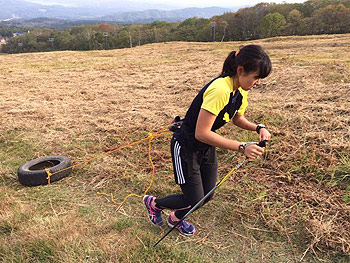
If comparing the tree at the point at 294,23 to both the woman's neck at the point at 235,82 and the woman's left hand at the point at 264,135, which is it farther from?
the woman's neck at the point at 235,82

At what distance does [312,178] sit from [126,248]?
2.64 metres

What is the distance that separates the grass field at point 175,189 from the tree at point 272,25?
40.7m

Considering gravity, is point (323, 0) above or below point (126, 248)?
above

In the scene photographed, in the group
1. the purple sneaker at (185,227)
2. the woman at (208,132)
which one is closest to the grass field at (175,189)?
the purple sneaker at (185,227)

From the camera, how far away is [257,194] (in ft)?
11.3

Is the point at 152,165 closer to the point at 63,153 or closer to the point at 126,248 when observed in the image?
the point at 126,248

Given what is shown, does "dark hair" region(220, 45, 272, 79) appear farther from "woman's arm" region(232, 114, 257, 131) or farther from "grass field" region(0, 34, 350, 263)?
"grass field" region(0, 34, 350, 263)

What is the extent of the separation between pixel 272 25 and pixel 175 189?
154 feet

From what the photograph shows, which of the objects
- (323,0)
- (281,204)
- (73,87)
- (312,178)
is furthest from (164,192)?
(323,0)

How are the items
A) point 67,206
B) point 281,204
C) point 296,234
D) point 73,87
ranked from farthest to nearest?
point 73,87 → point 67,206 → point 281,204 → point 296,234

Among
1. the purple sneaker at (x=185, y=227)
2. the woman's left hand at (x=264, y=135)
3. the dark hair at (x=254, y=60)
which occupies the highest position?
the dark hair at (x=254, y=60)

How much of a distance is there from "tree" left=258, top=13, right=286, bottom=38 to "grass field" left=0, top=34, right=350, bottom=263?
4066 cm

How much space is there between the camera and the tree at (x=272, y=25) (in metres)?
43.3

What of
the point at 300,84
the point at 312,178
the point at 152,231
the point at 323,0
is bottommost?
the point at 152,231
